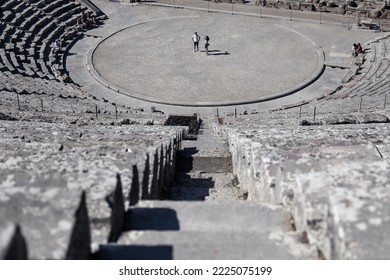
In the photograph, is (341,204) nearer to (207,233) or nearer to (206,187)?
(207,233)

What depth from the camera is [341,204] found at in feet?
14.8

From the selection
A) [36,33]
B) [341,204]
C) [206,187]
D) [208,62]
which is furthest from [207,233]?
[36,33]

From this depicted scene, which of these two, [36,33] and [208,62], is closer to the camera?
[208,62]

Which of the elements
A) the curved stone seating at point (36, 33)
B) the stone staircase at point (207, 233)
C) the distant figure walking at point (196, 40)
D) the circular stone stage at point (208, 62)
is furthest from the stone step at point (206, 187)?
the distant figure walking at point (196, 40)

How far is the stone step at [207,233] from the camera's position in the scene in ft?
15.4

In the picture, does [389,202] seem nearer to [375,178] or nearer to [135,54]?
[375,178]

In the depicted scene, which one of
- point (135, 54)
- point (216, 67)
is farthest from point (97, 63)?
point (216, 67)

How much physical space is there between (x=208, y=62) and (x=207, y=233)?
22.2 metres

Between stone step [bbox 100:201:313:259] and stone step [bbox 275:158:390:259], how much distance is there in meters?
0.22

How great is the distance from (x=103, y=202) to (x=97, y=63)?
22.8 meters

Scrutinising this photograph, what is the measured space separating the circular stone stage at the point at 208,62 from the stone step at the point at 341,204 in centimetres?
1761

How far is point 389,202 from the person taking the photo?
4.58 m

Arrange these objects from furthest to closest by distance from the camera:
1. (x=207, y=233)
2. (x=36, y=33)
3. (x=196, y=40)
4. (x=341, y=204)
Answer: (x=36, y=33) < (x=196, y=40) < (x=207, y=233) < (x=341, y=204)

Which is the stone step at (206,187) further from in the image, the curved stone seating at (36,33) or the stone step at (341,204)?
the curved stone seating at (36,33)
